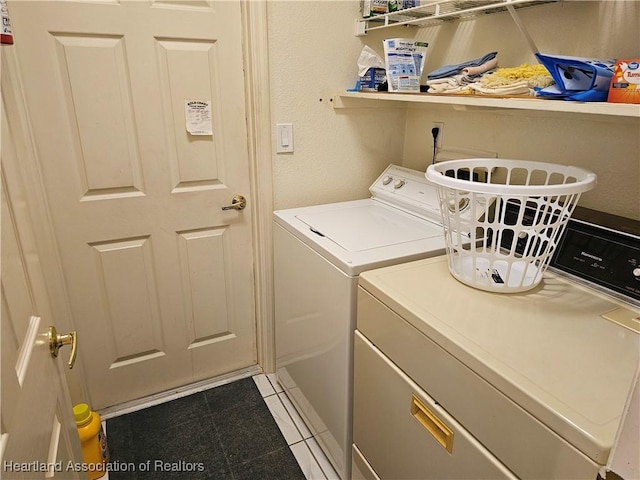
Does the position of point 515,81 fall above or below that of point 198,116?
above

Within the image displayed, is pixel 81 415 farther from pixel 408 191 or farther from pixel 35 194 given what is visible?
pixel 408 191

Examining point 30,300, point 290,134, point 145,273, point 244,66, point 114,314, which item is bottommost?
point 114,314

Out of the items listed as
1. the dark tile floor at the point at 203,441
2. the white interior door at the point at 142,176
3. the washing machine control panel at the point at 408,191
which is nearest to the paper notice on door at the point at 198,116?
the white interior door at the point at 142,176

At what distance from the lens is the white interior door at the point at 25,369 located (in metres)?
0.65

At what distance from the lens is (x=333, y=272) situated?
1.45 m

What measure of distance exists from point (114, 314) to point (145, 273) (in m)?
0.22

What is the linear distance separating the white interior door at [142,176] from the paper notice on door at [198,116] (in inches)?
0.5

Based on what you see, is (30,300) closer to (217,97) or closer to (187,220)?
(187,220)

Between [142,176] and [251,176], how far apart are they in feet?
1.51

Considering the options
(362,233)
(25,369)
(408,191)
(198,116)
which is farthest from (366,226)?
(25,369)

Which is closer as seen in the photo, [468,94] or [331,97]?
[468,94]

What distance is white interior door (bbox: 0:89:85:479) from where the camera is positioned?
2.13 feet

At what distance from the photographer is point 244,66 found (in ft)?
5.87

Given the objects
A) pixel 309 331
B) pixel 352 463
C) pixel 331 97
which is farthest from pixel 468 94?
pixel 352 463
